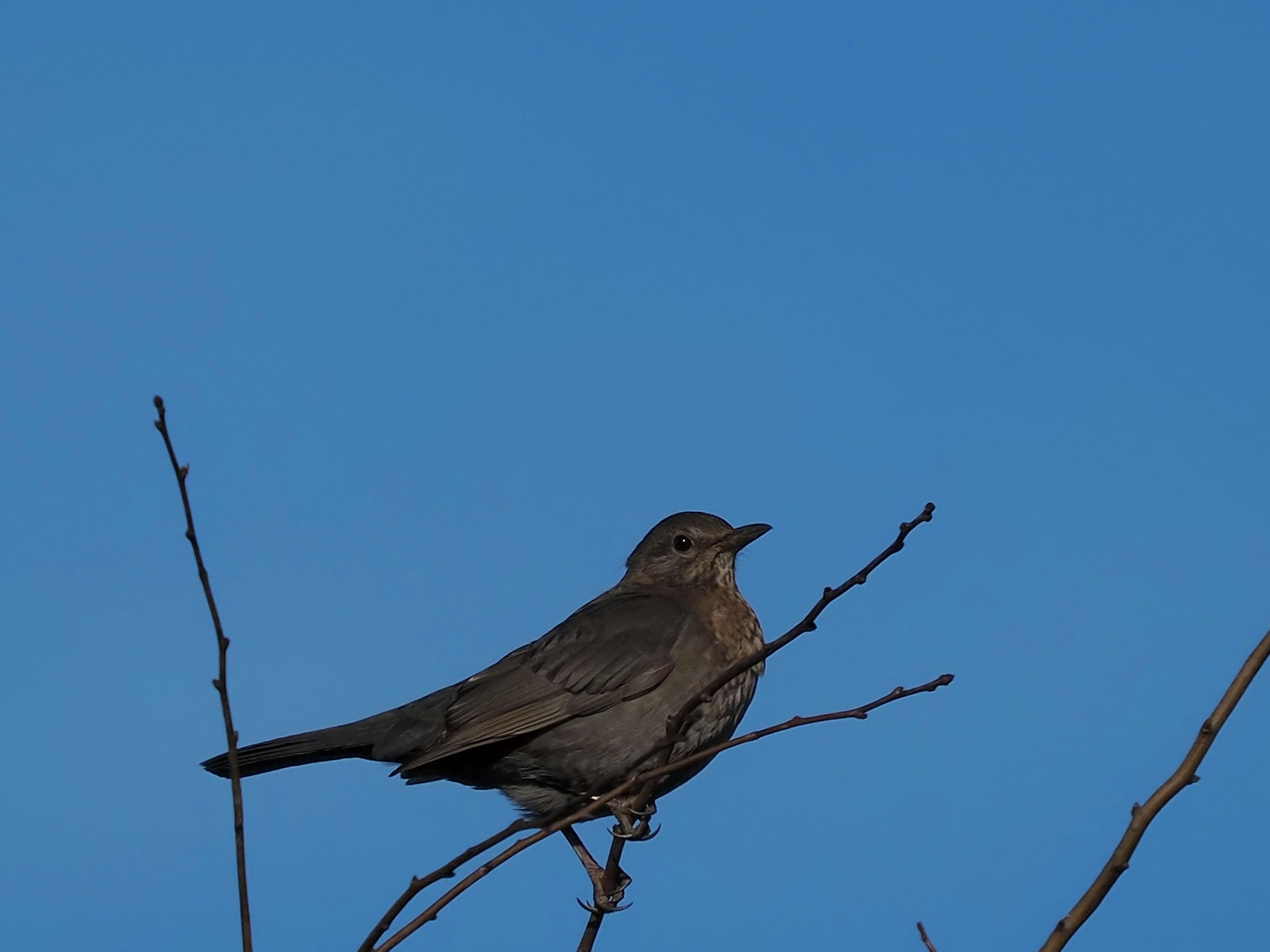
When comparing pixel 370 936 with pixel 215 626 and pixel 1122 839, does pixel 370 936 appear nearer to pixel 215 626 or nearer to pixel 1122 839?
pixel 215 626

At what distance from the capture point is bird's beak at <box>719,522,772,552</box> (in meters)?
8.30

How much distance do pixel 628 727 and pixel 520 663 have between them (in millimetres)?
852

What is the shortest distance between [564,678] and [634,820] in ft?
3.21

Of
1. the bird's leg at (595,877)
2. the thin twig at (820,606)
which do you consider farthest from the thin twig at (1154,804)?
the bird's leg at (595,877)

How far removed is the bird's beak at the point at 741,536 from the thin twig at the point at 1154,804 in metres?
5.14

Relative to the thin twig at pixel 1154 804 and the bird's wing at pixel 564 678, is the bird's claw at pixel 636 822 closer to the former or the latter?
the bird's wing at pixel 564 678

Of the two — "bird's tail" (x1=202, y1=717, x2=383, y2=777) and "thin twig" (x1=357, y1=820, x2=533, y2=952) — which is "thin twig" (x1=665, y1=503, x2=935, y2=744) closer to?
"thin twig" (x1=357, y1=820, x2=533, y2=952)

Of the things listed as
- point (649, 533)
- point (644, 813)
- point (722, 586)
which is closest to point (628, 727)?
point (644, 813)

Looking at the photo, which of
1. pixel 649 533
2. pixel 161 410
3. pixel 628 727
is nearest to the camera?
pixel 161 410

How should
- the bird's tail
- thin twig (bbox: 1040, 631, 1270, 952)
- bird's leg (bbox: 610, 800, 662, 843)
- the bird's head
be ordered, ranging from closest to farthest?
1. thin twig (bbox: 1040, 631, 1270, 952)
2. bird's leg (bbox: 610, 800, 662, 843)
3. the bird's tail
4. the bird's head

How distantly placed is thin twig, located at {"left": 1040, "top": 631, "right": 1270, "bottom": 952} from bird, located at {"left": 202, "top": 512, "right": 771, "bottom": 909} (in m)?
3.64

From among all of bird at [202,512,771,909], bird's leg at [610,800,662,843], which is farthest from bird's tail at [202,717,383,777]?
bird's leg at [610,800,662,843]

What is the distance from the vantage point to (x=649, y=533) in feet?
29.3

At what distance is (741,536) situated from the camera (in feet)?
27.4
